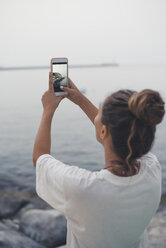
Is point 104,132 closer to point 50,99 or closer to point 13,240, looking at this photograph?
point 50,99

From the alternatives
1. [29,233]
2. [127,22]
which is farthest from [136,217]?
[127,22]

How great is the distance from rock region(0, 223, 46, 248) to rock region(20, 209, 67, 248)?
0.06 metres

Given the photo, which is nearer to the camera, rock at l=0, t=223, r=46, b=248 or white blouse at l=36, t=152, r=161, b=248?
white blouse at l=36, t=152, r=161, b=248

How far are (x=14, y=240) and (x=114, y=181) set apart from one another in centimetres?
161

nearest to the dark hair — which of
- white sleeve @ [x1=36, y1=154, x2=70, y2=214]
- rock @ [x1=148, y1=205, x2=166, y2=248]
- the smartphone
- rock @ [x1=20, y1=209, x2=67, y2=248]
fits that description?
white sleeve @ [x1=36, y1=154, x2=70, y2=214]

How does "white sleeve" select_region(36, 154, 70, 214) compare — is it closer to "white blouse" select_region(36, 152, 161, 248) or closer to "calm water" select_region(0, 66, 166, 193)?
"white blouse" select_region(36, 152, 161, 248)

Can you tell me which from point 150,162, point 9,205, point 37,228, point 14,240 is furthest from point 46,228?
point 150,162

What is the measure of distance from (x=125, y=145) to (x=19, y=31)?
7.48ft

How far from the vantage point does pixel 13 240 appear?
80.6 inches

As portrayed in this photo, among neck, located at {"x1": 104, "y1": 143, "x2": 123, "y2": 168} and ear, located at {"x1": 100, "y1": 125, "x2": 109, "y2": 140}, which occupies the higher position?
ear, located at {"x1": 100, "y1": 125, "x2": 109, "y2": 140}

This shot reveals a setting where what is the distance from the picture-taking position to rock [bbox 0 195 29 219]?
261 cm

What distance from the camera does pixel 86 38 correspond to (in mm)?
2695

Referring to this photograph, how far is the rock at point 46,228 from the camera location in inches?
87.6

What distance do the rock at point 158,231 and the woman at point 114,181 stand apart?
1446mm
